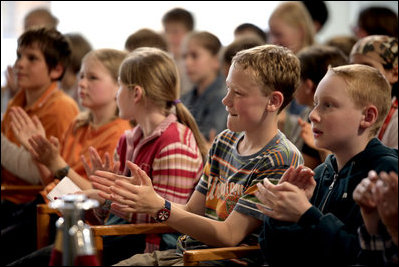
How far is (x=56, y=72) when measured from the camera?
3248 millimetres

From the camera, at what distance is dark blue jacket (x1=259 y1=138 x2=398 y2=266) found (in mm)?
1490

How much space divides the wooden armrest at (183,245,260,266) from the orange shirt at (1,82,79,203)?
1.44 m

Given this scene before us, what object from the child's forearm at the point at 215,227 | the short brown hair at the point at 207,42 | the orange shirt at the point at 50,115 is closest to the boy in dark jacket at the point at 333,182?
the child's forearm at the point at 215,227

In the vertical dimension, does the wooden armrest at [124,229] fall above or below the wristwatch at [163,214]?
below

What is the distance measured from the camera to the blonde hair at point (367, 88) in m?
1.63

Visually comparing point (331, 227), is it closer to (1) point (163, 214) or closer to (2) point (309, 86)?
(1) point (163, 214)

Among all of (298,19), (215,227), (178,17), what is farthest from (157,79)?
(178,17)

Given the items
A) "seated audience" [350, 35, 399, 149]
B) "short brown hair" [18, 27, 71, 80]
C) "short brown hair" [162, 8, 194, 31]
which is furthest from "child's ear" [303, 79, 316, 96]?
"short brown hair" [162, 8, 194, 31]

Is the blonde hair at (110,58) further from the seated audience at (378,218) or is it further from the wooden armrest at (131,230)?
the seated audience at (378,218)

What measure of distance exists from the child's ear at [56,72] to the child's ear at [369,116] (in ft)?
6.57

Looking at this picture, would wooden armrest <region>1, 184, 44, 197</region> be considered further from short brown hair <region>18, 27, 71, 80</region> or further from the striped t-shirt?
the striped t-shirt

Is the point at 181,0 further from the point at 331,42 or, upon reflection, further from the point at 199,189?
the point at 199,189

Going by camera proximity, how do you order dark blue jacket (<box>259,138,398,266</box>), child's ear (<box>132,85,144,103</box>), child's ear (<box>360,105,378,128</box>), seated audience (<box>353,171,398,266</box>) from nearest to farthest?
seated audience (<box>353,171,398,266</box>)
dark blue jacket (<box>259,138,398,266</box>)
child's ear (<box>360,105,378,128</box>)
child's ear (<box>132,85,144,103</box>)

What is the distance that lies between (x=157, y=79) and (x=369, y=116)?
0.89 m
